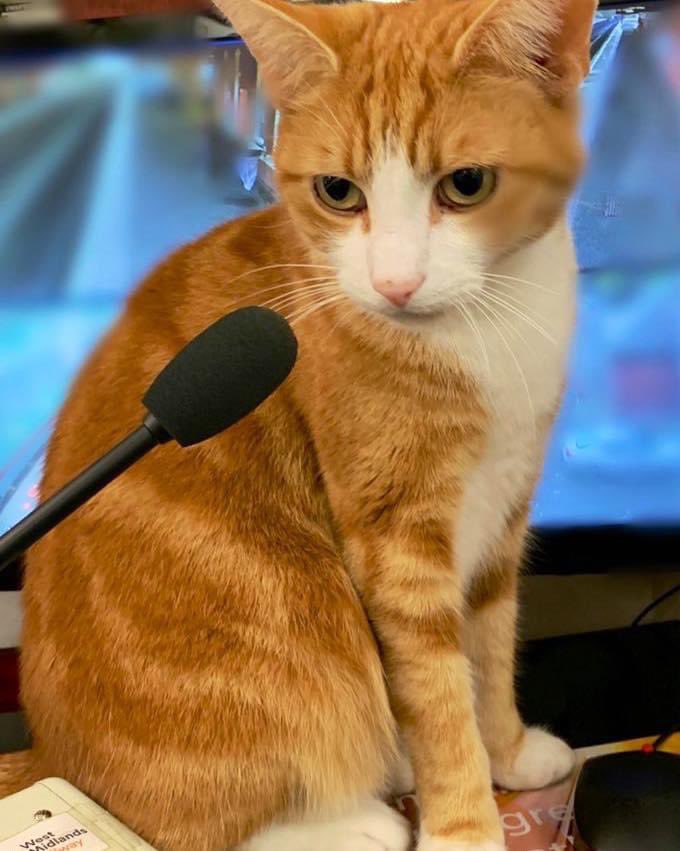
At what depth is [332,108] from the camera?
74cm

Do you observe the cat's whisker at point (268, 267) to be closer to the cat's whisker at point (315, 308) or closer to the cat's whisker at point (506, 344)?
the cat's whisker at point (315, 308)

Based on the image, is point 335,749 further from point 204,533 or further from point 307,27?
point 307,27

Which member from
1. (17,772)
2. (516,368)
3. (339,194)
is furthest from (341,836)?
(339,194)

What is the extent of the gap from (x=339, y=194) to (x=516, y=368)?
0.20 metres

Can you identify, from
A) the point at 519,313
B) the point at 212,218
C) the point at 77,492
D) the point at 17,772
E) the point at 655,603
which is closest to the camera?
the point at 77,492

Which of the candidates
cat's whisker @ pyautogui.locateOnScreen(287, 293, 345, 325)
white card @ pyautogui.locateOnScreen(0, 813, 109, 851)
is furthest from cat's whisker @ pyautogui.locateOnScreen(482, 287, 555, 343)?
white card @ pyautogui.locateOnScreen(0, 813, 109, 851)

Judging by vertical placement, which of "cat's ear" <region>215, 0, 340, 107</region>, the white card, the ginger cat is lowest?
the white card

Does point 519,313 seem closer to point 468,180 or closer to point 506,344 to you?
point 506,344

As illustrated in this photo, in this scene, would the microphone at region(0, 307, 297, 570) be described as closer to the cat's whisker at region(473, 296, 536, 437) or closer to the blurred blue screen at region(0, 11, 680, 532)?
the cat's whisker at region(473, 296, 536, 437)

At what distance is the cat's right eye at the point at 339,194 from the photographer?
0.74m

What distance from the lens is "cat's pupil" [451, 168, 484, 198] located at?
69 cm

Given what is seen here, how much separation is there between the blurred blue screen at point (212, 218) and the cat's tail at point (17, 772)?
0.87 feet

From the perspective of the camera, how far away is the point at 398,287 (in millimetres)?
680

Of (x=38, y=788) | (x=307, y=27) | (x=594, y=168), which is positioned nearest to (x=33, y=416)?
(x=38, y=788)
